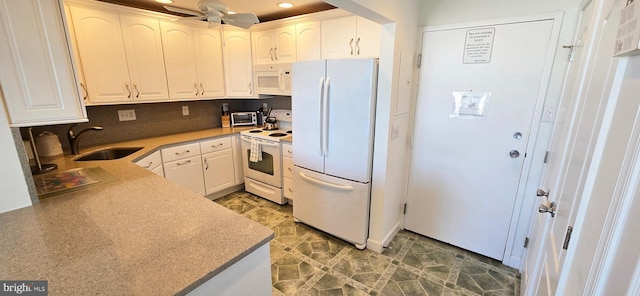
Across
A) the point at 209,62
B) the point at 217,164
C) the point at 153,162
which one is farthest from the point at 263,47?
the point at 153,162

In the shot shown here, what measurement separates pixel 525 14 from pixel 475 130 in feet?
2.80

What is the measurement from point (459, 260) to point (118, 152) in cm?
344

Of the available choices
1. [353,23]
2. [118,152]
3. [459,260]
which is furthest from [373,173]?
[118,152]

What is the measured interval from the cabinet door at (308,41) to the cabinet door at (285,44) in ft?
0.24

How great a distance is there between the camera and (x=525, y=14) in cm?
→ 176

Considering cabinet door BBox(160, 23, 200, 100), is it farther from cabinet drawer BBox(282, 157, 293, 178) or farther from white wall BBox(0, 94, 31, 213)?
white wall BBox(0, 94, 31, 213)

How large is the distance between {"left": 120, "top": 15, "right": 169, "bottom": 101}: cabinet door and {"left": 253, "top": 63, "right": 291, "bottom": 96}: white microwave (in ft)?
3.48

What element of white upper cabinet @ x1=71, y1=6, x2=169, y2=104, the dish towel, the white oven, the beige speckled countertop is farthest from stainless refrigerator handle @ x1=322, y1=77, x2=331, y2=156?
white upper cabinet @ x1=71, y1=6, x2=169, y2=104

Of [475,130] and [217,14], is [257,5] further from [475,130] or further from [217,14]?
[475,130]

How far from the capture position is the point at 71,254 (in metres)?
0.92

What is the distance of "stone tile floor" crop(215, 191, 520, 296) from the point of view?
187 cm

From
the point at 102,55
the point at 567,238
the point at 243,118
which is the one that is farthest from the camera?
the point at 243,118

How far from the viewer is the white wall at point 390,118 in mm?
1841

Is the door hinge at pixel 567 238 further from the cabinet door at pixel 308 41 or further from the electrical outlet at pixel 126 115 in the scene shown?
the electrical outlet at pixel 126 115
